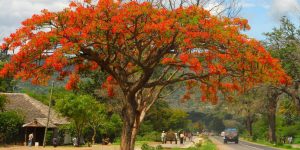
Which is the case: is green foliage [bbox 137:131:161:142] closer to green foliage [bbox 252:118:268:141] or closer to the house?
the house

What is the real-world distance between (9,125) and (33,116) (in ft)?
17.0

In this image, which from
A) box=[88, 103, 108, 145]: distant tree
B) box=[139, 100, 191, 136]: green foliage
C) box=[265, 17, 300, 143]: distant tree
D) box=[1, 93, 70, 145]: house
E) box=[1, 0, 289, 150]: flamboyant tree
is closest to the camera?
box=[1, 0, 289, 150]: flamboyant tree

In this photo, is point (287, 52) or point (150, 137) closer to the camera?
point (287, 52)

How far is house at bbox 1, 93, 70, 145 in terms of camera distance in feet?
148

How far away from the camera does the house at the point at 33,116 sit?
4497cm

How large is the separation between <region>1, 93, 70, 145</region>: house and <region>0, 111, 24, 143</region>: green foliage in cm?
91

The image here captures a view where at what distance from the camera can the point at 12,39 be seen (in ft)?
52.7

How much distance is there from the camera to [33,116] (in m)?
47.2

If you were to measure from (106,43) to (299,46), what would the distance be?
2143 cm

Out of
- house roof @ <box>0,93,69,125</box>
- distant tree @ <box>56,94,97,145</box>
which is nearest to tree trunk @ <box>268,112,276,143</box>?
distant tree @ <box>56,94,97,145</box>

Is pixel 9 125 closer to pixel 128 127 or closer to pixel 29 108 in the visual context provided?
pixel 29 108

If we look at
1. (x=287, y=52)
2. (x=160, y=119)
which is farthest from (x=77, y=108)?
(x=160, y=119)

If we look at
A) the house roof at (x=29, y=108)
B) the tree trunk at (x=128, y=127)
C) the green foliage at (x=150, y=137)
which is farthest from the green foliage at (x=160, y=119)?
the tree trunk at (x=128, y=127)

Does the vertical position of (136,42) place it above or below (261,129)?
above
